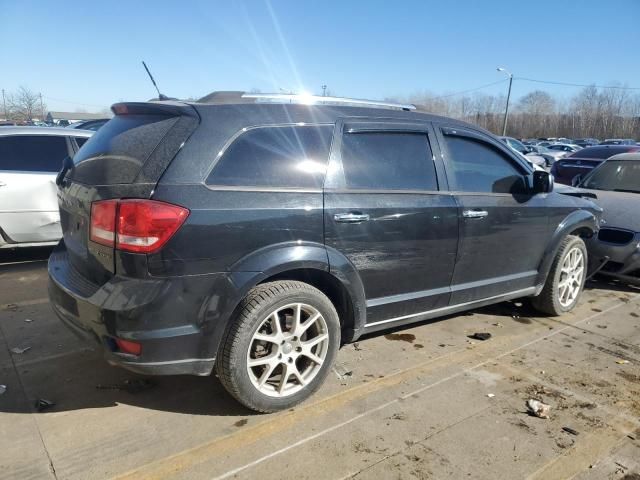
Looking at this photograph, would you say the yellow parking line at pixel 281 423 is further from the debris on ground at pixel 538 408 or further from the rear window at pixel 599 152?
the rear window at pixel 599 152

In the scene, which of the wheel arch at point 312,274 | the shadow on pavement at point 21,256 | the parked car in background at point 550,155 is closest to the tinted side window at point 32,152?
the shadow on pavement at point 21,256

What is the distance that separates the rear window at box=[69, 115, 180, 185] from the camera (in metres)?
2.66

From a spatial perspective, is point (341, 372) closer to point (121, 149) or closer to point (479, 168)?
point (479, 168)

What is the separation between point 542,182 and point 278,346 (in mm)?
2785

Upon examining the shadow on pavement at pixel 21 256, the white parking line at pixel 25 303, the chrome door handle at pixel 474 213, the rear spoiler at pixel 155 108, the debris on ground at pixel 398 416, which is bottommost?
the shadow on pavement at pixel 21 256

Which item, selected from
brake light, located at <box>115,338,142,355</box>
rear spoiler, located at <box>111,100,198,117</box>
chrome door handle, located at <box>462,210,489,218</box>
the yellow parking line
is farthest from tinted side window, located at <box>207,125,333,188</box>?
the yellow parking line

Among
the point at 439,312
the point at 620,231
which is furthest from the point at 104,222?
the point at 620,231

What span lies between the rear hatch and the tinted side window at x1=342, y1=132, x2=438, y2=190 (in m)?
1.05

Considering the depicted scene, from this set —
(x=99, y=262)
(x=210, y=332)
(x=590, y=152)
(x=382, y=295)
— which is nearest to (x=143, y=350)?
(x=210, y=332)

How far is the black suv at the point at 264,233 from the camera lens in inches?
99.3

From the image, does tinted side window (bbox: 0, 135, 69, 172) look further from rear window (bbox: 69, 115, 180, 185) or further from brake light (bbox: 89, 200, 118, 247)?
brake light (bbox: 89, 200, 118, 247)

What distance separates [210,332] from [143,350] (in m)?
0.34

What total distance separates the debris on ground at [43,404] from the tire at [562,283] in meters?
4.13

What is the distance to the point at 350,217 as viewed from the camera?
121 inches
